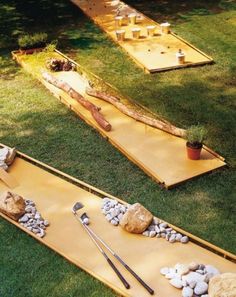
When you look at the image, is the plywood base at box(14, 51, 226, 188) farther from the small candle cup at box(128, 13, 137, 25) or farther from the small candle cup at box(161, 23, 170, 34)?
the small candle cup at box(128, 13, 137, 25)

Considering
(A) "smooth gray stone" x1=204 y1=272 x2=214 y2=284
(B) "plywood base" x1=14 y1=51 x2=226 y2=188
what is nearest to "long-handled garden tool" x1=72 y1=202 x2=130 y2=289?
(A) "smooth gray stone" x1=204 y1=272 x2=214 y2=284

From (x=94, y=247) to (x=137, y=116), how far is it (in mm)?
2723

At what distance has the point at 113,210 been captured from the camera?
581 cm

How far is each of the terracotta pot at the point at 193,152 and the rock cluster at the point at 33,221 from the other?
214cm

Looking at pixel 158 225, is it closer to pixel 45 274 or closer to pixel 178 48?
pixel 45 274

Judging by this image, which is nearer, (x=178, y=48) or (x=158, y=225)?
(x=158, y=225)

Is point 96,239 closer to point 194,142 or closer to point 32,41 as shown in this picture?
point 194,142

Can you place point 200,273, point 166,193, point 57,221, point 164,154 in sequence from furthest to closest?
point 164,154 → point 166,193 → point 57,221 → point 200,273

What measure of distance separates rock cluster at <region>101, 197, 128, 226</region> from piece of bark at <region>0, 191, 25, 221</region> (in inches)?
37.1

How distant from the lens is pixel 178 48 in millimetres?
9984

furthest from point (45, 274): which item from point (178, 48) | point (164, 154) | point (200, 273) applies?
point (178, 48)

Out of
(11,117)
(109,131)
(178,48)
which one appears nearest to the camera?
(109,131)

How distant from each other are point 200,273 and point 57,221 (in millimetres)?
1757

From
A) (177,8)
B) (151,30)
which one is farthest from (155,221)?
(177,8)
